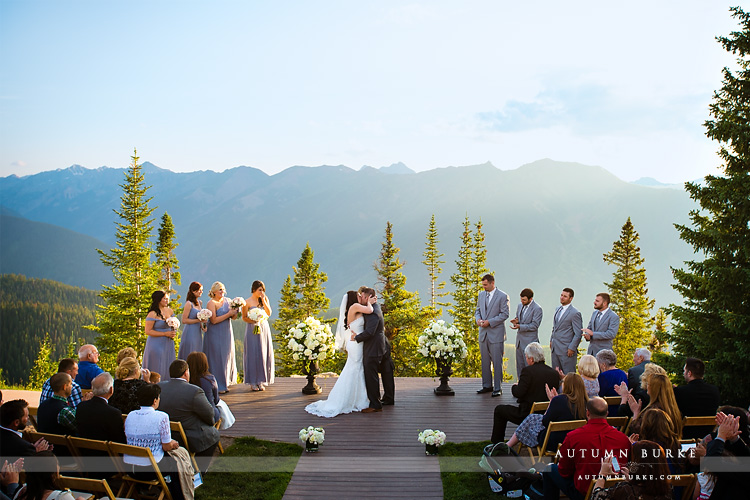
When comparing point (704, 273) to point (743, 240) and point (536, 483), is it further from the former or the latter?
point (536, 483)

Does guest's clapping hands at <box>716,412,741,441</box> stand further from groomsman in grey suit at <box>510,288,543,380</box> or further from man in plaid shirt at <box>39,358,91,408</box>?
man in plaid shirt at <box>39,358,91,408</box>

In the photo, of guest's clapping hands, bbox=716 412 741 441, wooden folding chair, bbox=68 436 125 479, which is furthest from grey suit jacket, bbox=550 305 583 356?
wooden folding chair, bbox=68 436 125 479

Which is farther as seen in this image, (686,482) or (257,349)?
(257,349)

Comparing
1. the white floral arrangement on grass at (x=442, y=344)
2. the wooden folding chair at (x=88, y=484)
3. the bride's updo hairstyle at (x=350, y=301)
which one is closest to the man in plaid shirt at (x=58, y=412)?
the wooden folding chair at (x=88, y=484)

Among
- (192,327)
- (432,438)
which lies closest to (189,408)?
(432,438)

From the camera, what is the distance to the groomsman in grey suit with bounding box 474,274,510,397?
10594 mm

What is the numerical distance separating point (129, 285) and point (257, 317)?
36.3 metres

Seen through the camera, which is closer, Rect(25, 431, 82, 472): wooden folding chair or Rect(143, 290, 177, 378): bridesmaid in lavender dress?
Rect(25, 431, 82, 472): wooden folding chair

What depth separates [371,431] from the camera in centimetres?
860

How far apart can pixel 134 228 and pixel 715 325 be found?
4250 cm

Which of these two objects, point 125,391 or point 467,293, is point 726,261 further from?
point 467,293

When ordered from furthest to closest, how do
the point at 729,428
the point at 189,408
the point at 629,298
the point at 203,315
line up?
the point at 629,298 → the point at 203,315 → the point at 189,408 → the point at 729,428

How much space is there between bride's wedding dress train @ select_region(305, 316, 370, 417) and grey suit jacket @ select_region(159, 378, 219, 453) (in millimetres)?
2829

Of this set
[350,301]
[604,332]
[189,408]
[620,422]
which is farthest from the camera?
[350,301]
